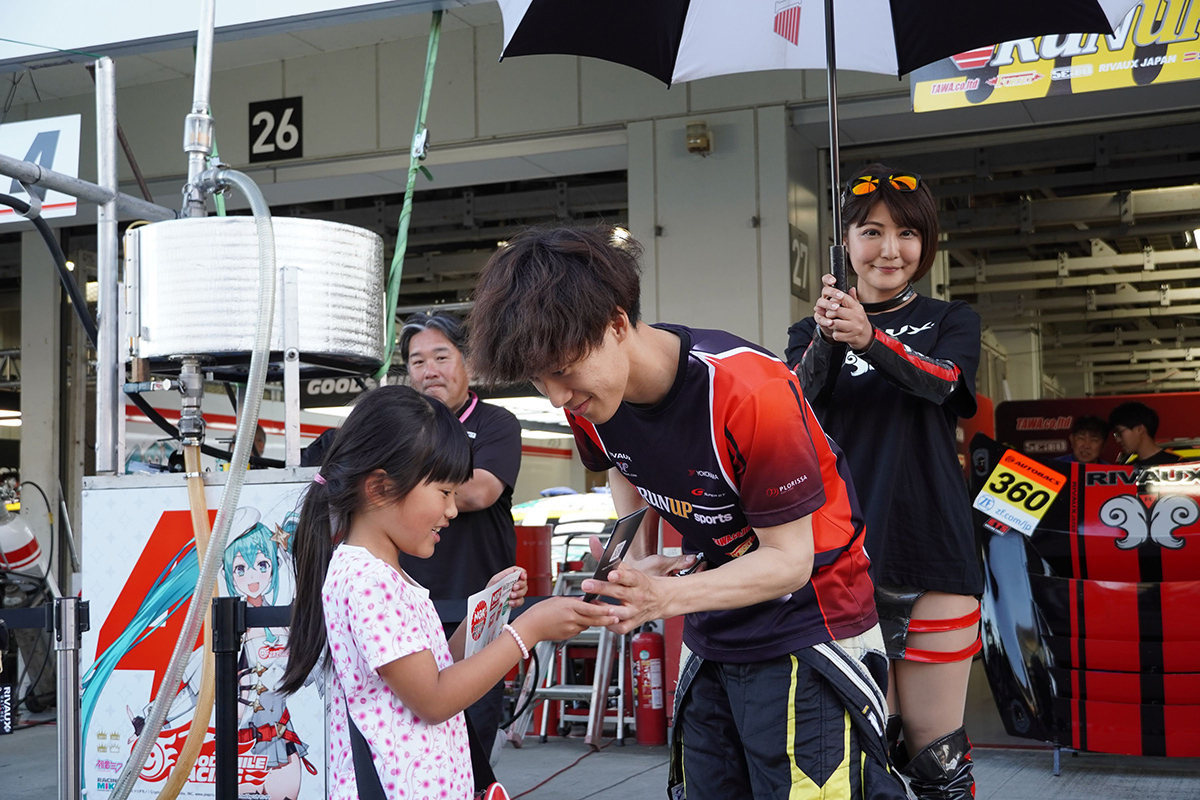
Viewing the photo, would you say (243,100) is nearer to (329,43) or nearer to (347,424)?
(329,43)

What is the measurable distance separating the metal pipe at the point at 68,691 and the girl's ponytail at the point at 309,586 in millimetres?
1008

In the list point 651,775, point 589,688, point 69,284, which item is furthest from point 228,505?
point 589,688

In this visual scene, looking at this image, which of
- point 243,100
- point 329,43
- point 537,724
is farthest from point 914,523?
point 243,100

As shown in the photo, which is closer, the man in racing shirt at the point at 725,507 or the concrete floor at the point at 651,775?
the man in racing shirt at the point at 725,507

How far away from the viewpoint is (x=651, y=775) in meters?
5.60

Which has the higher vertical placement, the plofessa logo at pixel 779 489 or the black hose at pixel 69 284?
the black hose at pixel 69 284

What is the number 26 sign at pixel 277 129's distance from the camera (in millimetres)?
8508

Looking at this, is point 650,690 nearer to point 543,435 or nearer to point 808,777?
point 808,777

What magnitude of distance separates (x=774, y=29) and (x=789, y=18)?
0.08 meters

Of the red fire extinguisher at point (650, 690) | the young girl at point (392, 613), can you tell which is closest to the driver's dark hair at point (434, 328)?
the young girl at point (392, 613)

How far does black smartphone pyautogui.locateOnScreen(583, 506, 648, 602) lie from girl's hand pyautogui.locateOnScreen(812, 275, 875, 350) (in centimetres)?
71

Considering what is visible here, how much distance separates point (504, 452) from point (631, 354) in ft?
6.71

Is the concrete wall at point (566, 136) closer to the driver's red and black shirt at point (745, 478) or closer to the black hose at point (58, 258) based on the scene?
the black hose at point (58, 258)

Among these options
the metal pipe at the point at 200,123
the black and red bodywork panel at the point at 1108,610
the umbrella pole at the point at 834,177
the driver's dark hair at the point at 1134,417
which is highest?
the metal pipe at the point at 200,123
